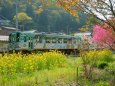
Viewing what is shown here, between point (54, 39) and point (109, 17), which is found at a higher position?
point (109, 17)

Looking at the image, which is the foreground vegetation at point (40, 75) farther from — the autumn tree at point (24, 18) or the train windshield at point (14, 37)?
the autumn tree at point (24, 18)

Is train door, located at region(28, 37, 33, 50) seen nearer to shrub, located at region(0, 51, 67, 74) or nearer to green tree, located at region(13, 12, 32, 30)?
shrub, located at region(0, 51, 67, 74)

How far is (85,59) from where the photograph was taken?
11.1 meters

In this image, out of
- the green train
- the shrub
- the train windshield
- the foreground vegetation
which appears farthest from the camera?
the train windshield

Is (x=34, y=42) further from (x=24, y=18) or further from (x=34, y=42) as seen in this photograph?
(x=24, y=18)

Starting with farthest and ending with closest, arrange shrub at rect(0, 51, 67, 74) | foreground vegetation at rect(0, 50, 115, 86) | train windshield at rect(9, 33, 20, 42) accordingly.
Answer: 1. train windshield at rect(9, 33, 20, 42)
2. shrub at rect(0, 51, 67, 74)
3. foreground vegetation at rect(0, 50, 115, 86)

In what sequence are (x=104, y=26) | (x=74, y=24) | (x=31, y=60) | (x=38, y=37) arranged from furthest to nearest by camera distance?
(x=74, y=24)
(x=38, y=37)
(x=31, y=60)
(x=104, y=26)

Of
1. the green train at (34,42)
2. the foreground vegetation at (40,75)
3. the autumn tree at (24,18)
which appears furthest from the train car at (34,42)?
the autumn tree at (24,18)

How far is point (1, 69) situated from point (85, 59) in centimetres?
323

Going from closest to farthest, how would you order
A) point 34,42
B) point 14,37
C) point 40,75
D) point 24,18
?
point 40,75 → point 34,42 → point 14,37 → point 24,18

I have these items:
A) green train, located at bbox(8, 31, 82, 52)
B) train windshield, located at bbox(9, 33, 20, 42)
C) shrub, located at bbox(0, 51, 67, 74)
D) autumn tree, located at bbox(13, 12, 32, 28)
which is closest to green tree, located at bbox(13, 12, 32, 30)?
autumn tree, located at bbox(13, 12, 32, 28)

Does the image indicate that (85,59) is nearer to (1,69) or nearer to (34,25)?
(1,69)

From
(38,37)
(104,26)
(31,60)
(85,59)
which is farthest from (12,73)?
(38,37)

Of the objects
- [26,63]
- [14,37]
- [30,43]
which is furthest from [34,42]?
[26,63]
